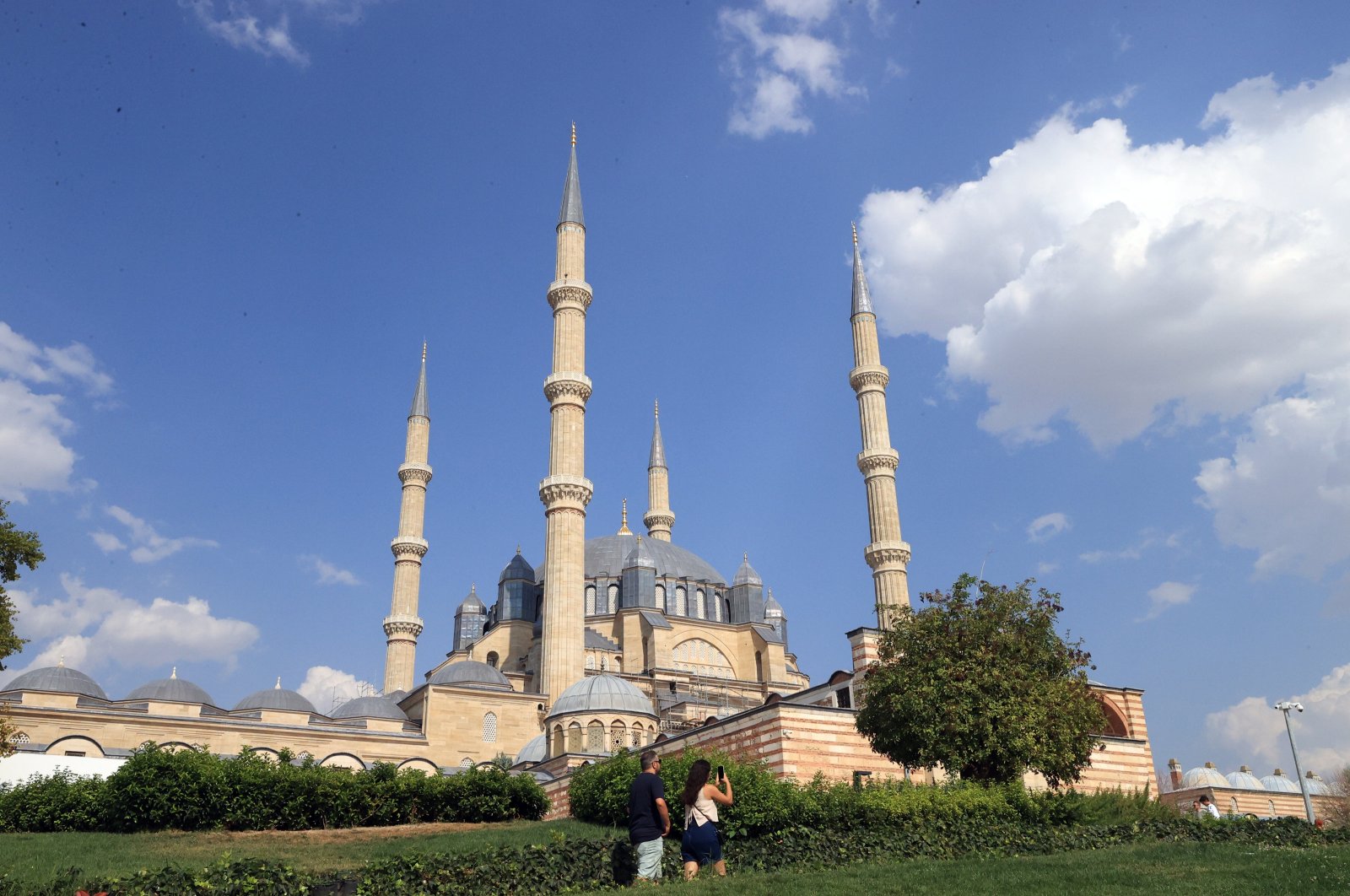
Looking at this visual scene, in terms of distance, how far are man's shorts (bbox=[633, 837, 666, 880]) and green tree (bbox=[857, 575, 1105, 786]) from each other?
856cm

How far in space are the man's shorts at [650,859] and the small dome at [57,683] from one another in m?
31.7

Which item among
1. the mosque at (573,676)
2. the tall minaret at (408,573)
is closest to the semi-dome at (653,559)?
the mosque at (573,676)

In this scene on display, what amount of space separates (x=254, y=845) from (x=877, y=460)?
96.3ft

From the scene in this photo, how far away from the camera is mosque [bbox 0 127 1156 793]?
2381 cm

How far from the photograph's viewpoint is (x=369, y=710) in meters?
38.0

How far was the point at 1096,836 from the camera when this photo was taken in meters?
13.4

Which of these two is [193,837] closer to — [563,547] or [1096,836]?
[1096,836]

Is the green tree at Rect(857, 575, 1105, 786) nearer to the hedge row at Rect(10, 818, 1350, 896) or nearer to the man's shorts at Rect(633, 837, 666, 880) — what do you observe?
the hedge row at Rect(10, 818, 1350, 896)

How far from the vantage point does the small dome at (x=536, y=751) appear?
3199 cm

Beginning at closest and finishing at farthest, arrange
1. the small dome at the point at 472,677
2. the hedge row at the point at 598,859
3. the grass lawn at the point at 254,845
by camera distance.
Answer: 1. the hedge row at the point at 598,859
2. the grass lawn at the point at 254,845
3. the small dome at the point at 472,677

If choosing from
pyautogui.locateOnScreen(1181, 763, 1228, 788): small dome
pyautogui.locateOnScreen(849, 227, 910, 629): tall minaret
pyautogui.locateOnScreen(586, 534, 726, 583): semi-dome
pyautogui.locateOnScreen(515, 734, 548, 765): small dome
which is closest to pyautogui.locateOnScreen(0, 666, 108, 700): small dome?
pyautogui.locateOnScreen(515, 734, 548, 765): small dome

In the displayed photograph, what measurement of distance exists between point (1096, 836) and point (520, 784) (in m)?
10.1

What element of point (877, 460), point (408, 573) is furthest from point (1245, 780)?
point (408, 573)

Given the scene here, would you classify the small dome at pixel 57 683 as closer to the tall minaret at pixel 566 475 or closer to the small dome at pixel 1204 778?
the tall minaret at pixel 566 475
